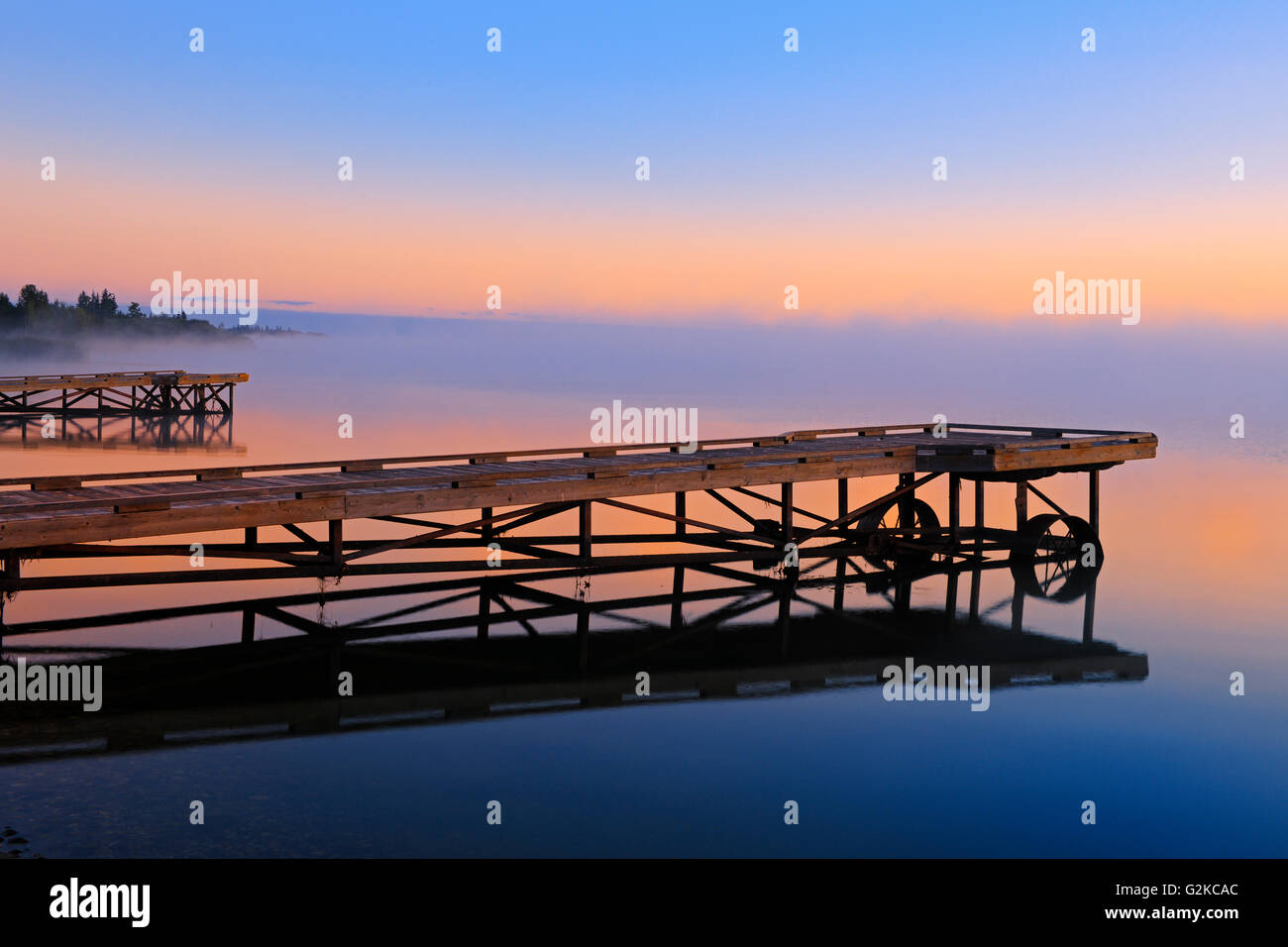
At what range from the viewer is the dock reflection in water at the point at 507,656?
11602 mm

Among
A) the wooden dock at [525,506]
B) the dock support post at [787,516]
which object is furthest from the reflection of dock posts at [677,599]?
the dock support post at [787,516]

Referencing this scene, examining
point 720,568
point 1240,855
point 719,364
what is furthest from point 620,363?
point 1240,855

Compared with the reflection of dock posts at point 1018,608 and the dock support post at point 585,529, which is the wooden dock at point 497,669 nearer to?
the reflection of dock posts at point 1018,608

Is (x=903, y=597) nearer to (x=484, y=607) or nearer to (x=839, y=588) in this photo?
(x=839, y=588)

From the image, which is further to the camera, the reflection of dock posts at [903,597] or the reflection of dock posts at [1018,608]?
the reflection of dock posts at [903,597]

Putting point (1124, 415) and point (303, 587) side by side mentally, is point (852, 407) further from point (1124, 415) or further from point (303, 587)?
point (303, 587)

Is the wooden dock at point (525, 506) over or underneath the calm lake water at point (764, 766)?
over

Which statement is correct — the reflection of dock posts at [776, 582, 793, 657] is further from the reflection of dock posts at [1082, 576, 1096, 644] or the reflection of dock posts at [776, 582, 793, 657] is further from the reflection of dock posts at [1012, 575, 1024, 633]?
the reflection of dock posts at [1082, 576, 1096, 644]

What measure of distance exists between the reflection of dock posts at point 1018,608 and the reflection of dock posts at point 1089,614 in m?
0.82

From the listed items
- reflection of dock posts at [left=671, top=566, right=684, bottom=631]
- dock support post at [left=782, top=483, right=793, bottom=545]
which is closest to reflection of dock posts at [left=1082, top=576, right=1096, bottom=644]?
dock support post at [left=782, top=483, right=793, bottom=545]

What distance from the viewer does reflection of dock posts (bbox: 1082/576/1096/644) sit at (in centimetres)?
1661

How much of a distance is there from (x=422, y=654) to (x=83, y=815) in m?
5.33

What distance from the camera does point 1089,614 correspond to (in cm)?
1791

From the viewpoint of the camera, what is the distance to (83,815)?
9.04 metres
